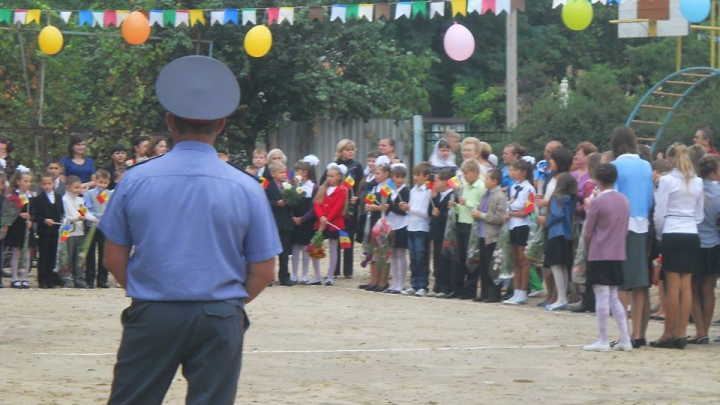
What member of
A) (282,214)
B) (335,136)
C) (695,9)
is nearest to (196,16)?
(282,214)

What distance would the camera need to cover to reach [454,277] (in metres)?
15.9

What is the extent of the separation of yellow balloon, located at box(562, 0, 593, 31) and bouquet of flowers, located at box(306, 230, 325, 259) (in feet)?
13.9

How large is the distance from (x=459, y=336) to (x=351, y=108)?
46.7ft

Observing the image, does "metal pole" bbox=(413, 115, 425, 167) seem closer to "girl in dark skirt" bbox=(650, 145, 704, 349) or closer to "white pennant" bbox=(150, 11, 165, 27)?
"white pennant" bbox=(150, 11, 165, 27)

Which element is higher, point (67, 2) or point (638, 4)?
point (67, 2)

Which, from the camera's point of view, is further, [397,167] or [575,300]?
[397,167]

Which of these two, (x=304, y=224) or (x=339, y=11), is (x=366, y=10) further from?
(x=304, y=224)

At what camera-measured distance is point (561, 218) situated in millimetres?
14234

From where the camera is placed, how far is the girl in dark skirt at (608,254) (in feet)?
36.8

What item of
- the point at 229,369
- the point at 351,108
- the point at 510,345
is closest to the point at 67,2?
the point at 351,108

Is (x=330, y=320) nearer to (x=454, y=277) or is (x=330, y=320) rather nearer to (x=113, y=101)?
(x=454, y=277)

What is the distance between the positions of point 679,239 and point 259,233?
22.7 ft

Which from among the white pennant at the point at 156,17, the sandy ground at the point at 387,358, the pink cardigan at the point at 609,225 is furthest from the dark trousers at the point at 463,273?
the white pennant at the point at 156,17

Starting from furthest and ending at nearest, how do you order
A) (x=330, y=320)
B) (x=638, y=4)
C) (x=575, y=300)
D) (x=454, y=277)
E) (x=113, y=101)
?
(x=113, y=101)
(x=638, y=4)
(x=454, y=277)
(x=575, y=300)
(x=330, y=320)
